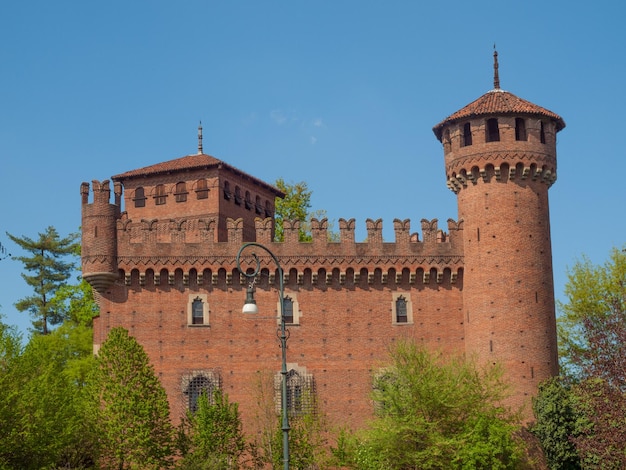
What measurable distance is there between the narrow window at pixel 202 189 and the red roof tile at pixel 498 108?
12.3 metres

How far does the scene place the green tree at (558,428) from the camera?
42.1 m

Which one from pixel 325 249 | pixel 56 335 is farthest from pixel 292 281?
pixel 56 335

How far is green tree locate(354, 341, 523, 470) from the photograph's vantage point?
1517 inches

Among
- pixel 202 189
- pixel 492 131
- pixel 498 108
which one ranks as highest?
pixel 498 108

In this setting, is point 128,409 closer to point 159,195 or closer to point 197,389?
point 197,389

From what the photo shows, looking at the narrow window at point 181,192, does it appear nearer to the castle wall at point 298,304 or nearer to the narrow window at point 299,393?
the castle wall at point 298,304

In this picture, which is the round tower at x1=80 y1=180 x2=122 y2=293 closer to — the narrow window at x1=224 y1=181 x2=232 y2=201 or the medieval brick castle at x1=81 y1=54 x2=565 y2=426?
the medieval brick castle at x1=81 y1=54 x2=565 y2=426

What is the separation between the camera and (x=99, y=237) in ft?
149

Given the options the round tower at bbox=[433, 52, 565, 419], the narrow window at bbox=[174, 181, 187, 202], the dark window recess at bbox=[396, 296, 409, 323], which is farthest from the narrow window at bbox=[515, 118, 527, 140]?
the narrow window at bbox=[174, 181, 187, 202]

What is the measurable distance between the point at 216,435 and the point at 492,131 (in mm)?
17896

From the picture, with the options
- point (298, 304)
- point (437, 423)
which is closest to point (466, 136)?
point (298, 304)

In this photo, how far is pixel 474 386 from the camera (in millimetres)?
40219

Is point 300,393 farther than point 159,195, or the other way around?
point 159,195

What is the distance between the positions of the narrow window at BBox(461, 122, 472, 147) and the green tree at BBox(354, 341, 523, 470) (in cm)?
1065
